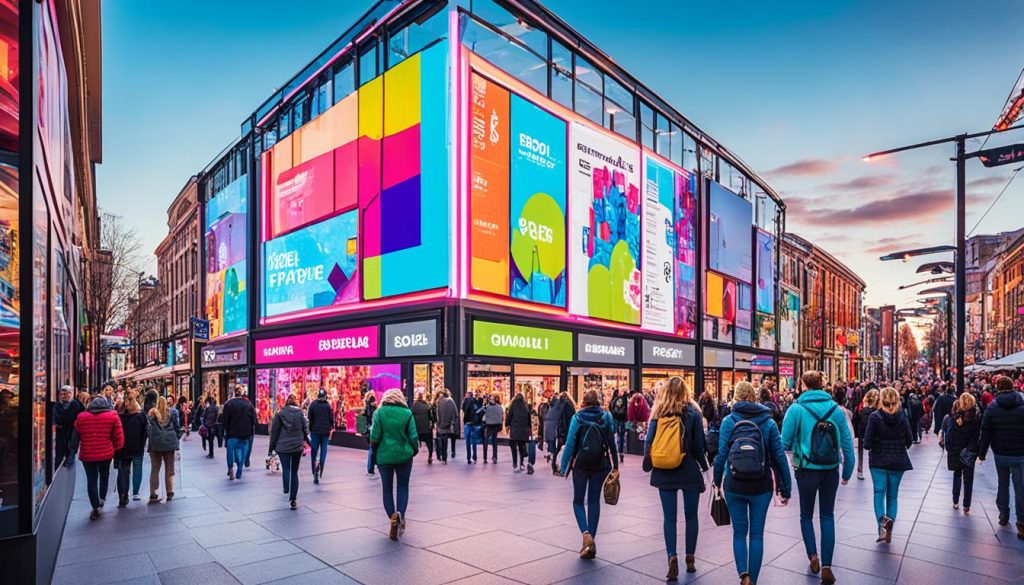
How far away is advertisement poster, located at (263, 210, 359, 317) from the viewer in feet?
88.2

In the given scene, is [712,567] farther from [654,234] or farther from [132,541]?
[654,234]

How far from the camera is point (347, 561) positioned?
24.9 feet

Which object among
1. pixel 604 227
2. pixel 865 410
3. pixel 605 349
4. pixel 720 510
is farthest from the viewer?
pixel 605 349

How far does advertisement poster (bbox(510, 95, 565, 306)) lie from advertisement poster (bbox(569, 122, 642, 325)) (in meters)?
0.81

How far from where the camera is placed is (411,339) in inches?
949

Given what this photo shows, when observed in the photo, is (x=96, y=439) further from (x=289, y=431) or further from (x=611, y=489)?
(x=611, y=489)

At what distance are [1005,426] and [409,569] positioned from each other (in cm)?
735

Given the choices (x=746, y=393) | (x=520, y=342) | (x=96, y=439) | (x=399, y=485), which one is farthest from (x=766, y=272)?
(x=96, y=439)

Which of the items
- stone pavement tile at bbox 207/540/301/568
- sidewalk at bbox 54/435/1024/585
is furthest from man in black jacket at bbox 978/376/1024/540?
stone pavement tile at bbox 207/540/301/568

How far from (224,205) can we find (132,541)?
1247 inches

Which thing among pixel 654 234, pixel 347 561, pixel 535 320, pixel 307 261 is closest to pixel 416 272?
pixel 535 320

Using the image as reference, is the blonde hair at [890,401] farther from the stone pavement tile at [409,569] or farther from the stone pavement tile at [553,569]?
the stone pavement tile at [409,569]

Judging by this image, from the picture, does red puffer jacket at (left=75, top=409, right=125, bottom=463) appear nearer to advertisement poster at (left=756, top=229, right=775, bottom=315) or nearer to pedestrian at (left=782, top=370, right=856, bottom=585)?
pedestrian at (left=782, top=370, right=856, bottom=585)

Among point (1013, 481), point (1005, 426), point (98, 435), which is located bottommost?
point (1013, 481)
